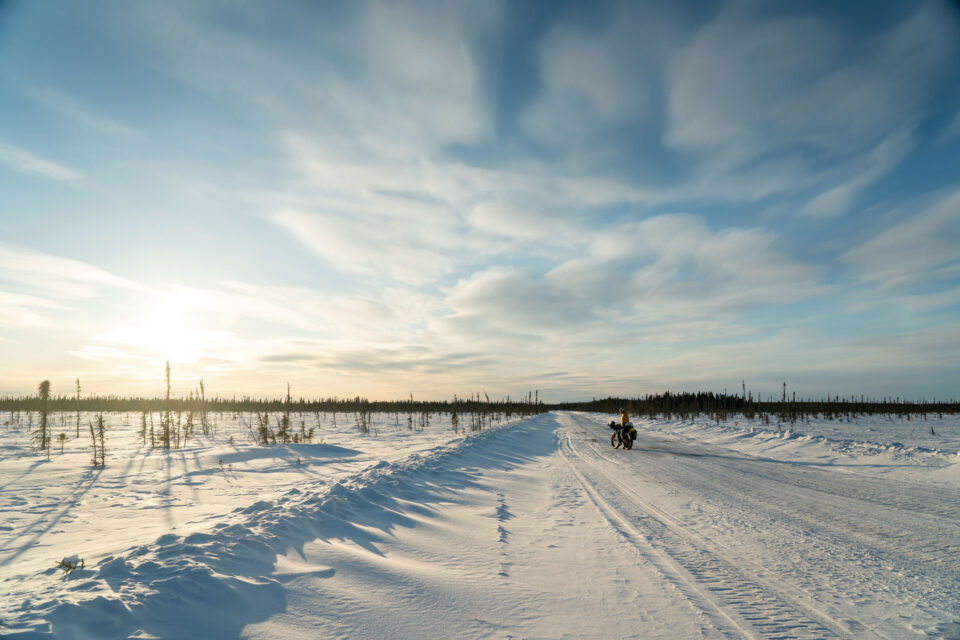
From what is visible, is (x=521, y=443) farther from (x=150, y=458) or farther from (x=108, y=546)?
(x=108, y=546)

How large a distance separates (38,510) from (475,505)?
7321 millimetres

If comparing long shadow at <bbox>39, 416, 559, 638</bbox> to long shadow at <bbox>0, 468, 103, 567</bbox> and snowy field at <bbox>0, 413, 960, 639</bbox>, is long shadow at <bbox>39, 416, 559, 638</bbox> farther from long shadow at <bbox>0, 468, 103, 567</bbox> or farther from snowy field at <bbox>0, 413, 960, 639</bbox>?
long shadow at <bbox>0, 468, 103, 567</bbox>

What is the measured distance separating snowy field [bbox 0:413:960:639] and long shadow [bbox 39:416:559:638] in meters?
0.02

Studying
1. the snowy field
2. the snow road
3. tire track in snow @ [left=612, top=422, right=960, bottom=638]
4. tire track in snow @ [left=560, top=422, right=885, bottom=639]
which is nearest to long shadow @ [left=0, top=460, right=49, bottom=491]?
the snowy field

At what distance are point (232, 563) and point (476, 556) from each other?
250 cm

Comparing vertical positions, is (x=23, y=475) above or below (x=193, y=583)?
below

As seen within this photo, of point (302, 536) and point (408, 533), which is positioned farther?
point (408, 533)

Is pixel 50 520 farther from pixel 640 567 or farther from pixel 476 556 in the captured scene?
pixel 640 567

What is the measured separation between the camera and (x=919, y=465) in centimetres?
1286

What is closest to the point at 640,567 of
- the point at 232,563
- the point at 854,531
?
the point at 854,531

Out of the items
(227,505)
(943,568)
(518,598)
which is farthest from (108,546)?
(943,568)

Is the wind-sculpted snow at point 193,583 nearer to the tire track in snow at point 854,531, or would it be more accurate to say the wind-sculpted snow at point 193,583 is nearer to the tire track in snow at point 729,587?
the tire track in snow at point 729,587

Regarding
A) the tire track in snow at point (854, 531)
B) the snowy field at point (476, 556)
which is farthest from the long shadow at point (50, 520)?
the tire track in snow at point (854, 531)

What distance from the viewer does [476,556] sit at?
5039mm
